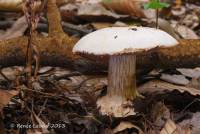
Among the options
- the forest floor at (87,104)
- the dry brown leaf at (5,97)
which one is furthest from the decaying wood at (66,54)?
the dry brown leaf at (5,97)

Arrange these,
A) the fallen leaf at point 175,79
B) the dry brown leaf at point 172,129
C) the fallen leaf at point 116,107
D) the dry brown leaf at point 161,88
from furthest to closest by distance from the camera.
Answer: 1. the fallen leaf at point 175,79
2. the dry brown leaf at point 161,88
3. the fallen leaf at point 116,107
4. the dry brown leaf at point 172,129

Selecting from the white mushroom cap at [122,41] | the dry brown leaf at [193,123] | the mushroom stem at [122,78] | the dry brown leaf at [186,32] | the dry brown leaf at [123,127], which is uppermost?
the white mushroom cap at [122,41]

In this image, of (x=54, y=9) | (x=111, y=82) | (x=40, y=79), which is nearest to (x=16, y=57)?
(x=40, y=79)

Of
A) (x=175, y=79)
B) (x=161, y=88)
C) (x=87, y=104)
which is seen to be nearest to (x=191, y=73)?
(x=175, y=79)

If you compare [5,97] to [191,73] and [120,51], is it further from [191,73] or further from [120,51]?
[191,73]

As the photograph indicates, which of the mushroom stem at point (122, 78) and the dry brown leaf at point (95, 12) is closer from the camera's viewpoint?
the mushroom stem at point (122, 78)

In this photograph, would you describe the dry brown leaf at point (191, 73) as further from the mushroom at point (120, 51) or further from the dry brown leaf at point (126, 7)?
the dry brown leaf at point (126, 7)

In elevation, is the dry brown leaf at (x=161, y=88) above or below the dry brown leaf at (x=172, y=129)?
above

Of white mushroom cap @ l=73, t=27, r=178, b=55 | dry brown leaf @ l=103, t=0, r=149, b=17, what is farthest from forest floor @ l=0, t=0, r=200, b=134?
dry brown leaf @ l=103, t=0, r=149, b=17
